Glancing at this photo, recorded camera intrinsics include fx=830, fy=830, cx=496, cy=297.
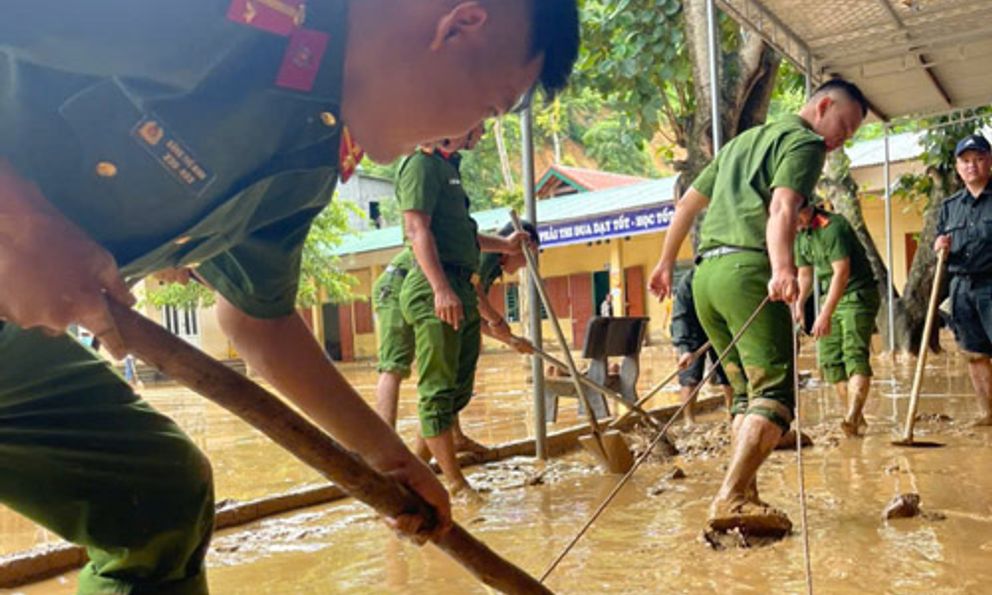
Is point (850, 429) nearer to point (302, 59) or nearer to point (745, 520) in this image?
point (745, 520)

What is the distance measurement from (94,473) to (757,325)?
2346mm

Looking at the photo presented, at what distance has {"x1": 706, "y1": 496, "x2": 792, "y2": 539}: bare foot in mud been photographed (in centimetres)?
282

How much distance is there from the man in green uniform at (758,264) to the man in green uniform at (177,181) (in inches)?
67.4

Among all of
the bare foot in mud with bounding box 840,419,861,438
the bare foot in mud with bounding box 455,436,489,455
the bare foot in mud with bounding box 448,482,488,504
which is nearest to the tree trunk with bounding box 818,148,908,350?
the bare foot in mud with bounding box 840,419,861,438

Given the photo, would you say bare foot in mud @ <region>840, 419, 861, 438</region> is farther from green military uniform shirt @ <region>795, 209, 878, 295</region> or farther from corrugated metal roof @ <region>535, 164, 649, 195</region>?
corrugated metal roof @ <region>535, 164, 649, 195</region>

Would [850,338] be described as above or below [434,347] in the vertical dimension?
below

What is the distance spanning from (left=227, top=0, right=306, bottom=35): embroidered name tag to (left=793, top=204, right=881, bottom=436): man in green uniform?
4.15 m

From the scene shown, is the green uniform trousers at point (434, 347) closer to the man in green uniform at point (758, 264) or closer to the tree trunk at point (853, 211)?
the man in green uniform at point (758, 264)

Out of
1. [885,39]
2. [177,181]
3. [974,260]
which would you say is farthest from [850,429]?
[177,181]

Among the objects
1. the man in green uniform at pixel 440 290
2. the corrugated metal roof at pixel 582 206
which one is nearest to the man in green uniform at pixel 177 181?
the man in green uniform at pixel 440 290

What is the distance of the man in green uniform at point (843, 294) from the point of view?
504 centimetres

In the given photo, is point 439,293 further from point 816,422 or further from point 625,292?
point 625,292

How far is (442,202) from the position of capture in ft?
12.7

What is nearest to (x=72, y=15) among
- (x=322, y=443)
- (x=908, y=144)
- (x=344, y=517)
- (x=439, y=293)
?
(x=322, y=443)
